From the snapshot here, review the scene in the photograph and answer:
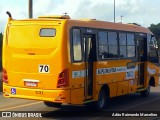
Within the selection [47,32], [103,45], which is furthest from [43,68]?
[103,45]

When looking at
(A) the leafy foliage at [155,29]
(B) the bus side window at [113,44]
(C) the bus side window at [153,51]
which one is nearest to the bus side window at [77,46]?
(B) the bus side window at [113,44]

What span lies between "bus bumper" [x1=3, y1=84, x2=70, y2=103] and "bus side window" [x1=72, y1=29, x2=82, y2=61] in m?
1.11

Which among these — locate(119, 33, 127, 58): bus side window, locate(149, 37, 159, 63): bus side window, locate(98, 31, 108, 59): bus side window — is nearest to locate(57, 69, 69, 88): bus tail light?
locate(98, 31, 108, 59): bus side window

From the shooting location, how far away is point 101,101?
13781mm

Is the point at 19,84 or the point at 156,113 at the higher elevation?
the point at 19,84

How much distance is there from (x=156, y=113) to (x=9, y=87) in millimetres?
4526

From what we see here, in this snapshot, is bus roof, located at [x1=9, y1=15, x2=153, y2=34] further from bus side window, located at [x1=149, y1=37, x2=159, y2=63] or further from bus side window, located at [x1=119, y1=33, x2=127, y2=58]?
bus side window, located at [x1=149, y1=37, x2=159, y2=63]

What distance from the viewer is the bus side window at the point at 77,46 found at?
1209 centimetres

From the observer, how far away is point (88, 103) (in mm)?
13117

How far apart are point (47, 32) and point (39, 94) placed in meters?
1.75

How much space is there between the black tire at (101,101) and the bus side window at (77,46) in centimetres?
191

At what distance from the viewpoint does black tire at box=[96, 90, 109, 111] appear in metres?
13.5

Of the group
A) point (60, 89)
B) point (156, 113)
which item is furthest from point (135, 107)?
point (60, 89)

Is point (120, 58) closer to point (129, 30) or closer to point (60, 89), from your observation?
point (129, 30)
